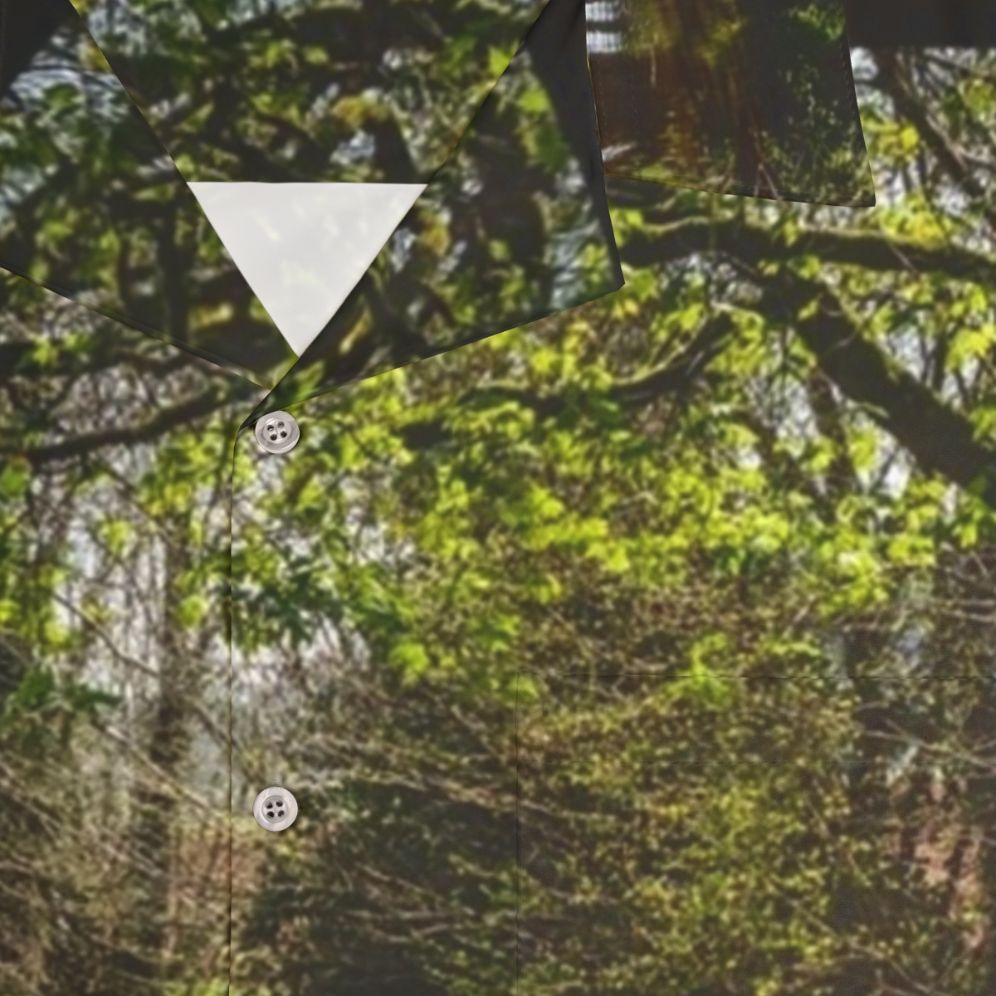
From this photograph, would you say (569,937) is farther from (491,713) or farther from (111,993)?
(111,993)

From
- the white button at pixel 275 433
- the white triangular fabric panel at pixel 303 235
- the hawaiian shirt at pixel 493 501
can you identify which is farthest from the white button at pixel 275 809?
the white triangular fabric panel at pixel 303 235

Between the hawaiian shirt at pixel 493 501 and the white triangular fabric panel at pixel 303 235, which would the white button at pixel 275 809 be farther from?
the white triangular fabric panel at pixel 303 235

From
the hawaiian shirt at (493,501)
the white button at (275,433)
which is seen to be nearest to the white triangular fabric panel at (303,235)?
the hawaiian shirt at (493,501)

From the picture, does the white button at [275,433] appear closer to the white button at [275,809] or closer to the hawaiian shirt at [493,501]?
the hawaiian shirt at [493,501]

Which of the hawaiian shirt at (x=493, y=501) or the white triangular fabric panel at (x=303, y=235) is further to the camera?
the white triangular fabric panel at (x=303, y=235)

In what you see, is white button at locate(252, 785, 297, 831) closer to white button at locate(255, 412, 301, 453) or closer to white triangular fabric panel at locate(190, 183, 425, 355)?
white button at locate(255, 412, 301, 453)

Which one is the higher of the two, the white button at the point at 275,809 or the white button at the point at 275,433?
the white button at the point at 275,433

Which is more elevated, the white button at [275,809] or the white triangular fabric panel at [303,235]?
the white triangular fabric panel at [303,235]

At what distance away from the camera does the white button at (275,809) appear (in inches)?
67.7

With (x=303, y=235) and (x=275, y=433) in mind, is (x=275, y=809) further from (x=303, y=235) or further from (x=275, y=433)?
(x=303, y=235)

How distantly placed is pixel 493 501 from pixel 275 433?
0.24m

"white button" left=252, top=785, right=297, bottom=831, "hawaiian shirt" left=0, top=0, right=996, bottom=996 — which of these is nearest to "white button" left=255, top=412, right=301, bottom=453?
"hawaiian shirt" left=0, top=0, right=996, bottom=996

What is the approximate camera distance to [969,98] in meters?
1.87

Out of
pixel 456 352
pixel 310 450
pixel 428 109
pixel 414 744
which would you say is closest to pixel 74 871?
pixel 414 744
